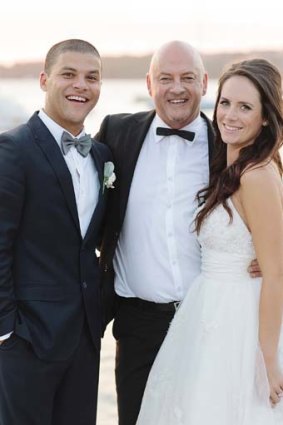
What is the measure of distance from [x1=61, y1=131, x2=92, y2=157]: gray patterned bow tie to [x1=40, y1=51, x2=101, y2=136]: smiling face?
7 centimetres

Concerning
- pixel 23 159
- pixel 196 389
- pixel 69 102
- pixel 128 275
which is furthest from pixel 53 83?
pixel 196 389

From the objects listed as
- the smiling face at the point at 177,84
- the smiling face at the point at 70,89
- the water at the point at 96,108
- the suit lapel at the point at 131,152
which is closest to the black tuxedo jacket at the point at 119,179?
the suit lapel at the point at 131,152

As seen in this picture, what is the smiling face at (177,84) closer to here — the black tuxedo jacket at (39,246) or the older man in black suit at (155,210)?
the older man in black suit at (155,210)

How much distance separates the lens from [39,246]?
9.77 ft

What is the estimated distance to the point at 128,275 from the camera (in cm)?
349

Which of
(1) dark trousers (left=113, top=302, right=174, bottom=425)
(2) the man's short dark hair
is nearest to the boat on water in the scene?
(1) dark trousers (left=113, top=302, right=174, bottom=425)

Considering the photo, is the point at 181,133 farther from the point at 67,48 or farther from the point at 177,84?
the point at 67,48

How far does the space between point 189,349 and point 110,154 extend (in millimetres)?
967

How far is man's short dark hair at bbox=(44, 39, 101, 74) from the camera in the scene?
318cm

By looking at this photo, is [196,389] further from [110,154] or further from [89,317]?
[110,154]

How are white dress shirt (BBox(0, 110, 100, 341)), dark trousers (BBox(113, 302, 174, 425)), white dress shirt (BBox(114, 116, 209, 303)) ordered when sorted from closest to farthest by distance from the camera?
white dress shirt (BBox(0, 110, 100, 341)) < white dress shirt (BBox(114, 116, 209, 303)) < dark trousers (BBox(113, 302, 174, 425))

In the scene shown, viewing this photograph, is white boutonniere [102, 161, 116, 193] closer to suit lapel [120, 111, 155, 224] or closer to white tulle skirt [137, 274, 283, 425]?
suit lapel [120, 111, 155, 224]

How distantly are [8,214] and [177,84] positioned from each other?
1038mm

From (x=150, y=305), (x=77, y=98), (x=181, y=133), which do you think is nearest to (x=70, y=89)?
(x=77, y=98)
